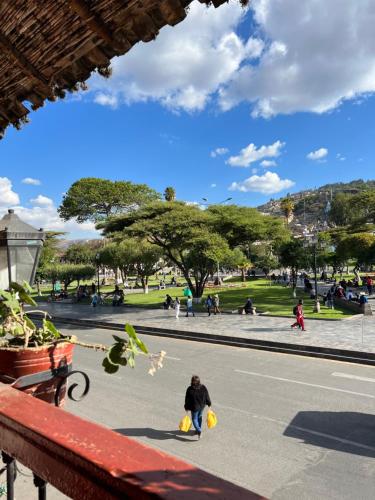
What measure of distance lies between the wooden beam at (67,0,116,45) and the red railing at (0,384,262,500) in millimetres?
1892

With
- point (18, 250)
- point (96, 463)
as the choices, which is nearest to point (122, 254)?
point (18, 250)

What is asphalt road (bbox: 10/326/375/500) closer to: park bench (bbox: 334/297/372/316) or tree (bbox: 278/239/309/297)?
park bench (bbox: 334/297/372/316)

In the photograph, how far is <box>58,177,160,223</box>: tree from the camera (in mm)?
55406

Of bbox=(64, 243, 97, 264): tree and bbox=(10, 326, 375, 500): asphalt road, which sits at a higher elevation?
bbox=(64, 243, 97, 264): tree

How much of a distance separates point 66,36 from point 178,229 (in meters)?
21.5

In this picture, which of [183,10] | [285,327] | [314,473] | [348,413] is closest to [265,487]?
[314,473]

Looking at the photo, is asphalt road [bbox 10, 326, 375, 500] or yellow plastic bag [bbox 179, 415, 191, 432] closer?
asphalt road [bbox 10, 326, 375, 500]

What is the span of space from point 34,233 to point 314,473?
502 cm

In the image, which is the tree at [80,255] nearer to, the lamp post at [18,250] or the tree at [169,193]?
the tree at [169,193]

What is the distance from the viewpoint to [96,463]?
0.96m

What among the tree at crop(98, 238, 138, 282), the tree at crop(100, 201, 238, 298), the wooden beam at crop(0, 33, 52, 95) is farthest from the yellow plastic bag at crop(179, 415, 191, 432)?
the tree at crop(98, 238, 138, 282)

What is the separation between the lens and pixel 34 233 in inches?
154

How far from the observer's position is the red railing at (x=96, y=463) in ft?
2.85

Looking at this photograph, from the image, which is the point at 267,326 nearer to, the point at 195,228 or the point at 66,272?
the point at 195,228
